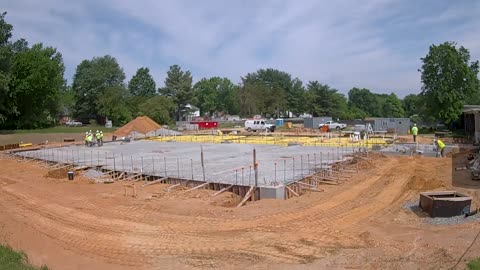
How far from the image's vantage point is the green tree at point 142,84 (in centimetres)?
10700

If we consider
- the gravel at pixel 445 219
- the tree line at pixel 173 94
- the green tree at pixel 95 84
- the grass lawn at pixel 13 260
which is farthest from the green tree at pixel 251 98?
the grass lawn at pixel 13 260

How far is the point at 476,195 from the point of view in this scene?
1422cm

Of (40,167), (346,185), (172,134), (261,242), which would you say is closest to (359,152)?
(346,185)

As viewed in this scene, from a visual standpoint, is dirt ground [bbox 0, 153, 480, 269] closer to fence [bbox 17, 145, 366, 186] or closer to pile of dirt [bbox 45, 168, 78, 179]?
fence [bbox 17, 145, 366, 186]

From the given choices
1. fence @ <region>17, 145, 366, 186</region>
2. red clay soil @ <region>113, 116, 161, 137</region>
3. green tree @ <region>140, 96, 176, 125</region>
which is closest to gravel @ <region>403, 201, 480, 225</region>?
fence @ <region>17, 145, 366, 186</region>

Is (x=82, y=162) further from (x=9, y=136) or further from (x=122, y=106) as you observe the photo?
(x=122, y=106)

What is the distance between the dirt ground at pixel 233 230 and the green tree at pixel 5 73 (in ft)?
113

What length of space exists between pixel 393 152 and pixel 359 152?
9.04 ft

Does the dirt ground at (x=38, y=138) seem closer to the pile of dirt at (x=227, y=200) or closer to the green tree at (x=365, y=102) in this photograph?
the pile of dirt at (x=227, y=200)

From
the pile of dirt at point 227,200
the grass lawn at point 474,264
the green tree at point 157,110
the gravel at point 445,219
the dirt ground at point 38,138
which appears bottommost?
the pile of dirt at point 227,200

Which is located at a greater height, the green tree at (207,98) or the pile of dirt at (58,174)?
the green tree at (207,98)

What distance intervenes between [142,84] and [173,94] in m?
18.0

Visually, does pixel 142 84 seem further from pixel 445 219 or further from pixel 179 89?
pixel 445 219

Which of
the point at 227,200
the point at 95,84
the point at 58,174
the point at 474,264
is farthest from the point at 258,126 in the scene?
the point at 474,264
